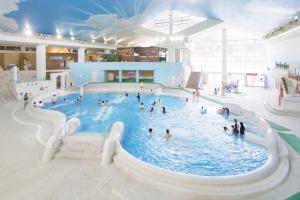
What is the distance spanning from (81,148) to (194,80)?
22524mm

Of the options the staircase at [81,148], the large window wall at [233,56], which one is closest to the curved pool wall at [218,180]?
the staircase at [81,148]

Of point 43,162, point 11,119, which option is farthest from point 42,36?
point 43,162

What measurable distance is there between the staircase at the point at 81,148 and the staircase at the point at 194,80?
20799mm

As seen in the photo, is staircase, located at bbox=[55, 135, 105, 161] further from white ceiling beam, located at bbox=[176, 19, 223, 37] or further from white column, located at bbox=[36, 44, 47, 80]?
white ceiling beam, located at bbox=[176, 19, 223, 37]

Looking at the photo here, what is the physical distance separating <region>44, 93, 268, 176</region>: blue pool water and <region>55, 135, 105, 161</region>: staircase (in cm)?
166

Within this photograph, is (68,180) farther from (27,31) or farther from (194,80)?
(194,80)

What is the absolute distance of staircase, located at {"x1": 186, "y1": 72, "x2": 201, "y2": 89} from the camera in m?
28.8

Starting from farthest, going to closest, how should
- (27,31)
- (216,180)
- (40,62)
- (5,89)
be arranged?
(40,62) < (27,31) < (5,89) < (216,180)

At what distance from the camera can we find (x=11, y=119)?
14.3 meters

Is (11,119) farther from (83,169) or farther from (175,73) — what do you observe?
(175,73)

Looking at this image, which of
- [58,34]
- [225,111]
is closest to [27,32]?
[58,34]

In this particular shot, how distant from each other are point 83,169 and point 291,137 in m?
8.89

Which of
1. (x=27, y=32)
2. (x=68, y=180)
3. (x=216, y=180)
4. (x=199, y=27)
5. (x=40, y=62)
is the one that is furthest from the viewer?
(x=199, y=27)

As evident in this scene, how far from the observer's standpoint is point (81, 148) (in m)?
9.02
